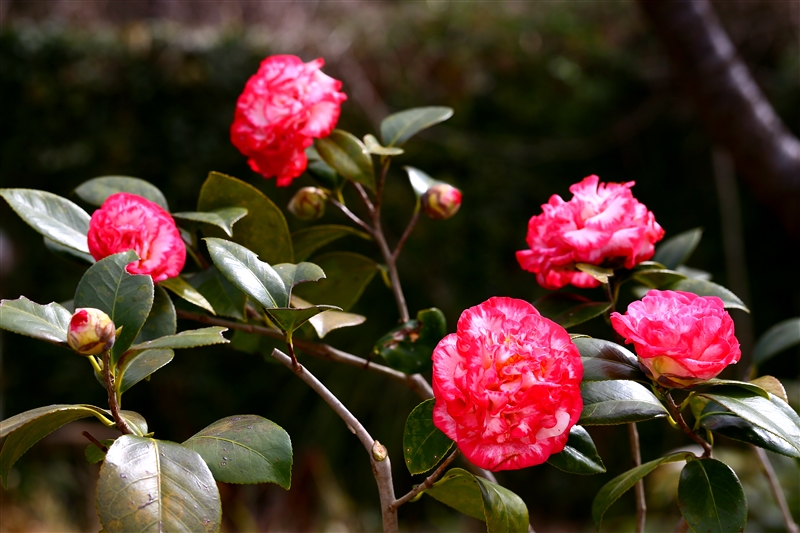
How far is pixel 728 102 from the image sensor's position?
1398 millimetres

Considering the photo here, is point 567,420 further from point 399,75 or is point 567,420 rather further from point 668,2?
point 399,75

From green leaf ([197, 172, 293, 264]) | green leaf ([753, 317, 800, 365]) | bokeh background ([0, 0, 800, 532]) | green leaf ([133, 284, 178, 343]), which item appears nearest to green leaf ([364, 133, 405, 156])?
green leaf ([197, 172, 293, 264])

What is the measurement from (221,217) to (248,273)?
0.12 m

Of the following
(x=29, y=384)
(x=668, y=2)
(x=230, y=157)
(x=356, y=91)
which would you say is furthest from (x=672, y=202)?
(x=29, y=384)

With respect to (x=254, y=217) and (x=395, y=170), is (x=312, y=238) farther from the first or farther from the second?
(x=395, y=170)

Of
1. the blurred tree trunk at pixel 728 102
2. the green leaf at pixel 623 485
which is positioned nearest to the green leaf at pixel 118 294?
the green leaf at pixel 623 485

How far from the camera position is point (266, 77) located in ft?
2.13

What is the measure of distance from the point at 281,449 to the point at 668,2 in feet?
4.14

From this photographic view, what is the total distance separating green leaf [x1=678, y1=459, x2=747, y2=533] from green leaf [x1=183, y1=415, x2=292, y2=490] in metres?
0.28

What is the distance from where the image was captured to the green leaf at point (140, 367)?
462 mm

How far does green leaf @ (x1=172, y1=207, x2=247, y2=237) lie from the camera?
0.56 m

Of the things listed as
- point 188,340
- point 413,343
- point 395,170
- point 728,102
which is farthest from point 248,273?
point 395,170

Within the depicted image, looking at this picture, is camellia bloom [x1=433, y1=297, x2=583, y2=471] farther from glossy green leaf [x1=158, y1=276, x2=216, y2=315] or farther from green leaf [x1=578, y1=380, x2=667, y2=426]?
glossy green leaf [x1=158, y1=276, x2=216, y2=315]

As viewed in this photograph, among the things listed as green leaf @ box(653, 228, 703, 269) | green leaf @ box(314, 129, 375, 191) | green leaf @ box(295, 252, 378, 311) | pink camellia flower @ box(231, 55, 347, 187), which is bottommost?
green leaf @ box(295, 252, 378, 311)
